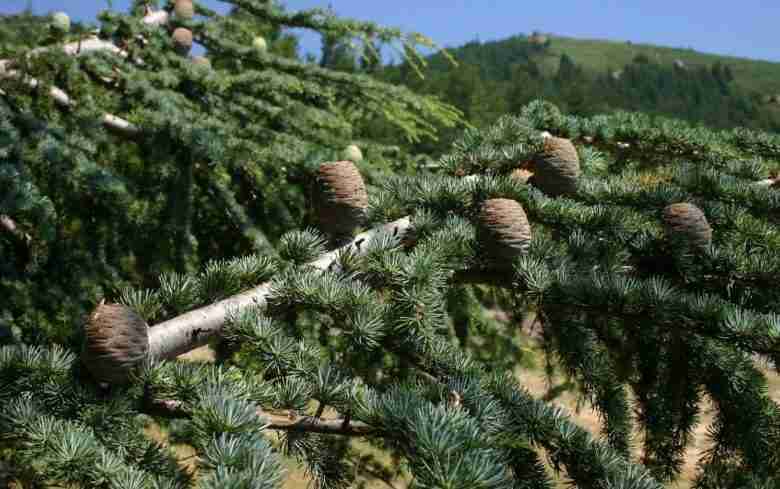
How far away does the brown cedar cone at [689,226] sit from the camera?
5.31 ft

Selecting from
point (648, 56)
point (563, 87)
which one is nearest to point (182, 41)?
point (563, 87)

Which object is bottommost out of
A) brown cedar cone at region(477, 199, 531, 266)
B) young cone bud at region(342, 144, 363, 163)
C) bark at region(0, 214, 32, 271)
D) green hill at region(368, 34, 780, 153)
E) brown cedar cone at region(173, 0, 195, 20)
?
green hill at region(368, 34, 780, 153)

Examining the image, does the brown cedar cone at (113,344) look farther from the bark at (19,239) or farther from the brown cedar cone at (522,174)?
the bark at (19,239)

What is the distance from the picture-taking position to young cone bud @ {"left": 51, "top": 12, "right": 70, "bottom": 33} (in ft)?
13.1

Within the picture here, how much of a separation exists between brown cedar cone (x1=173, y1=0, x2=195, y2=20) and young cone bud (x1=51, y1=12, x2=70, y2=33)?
3.23 ft

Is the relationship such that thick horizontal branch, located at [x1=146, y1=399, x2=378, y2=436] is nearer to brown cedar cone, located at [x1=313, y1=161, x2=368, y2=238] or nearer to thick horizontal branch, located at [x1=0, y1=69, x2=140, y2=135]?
brown cedar cone, located at [x1=313, y1=161, x2=368, y2=238]

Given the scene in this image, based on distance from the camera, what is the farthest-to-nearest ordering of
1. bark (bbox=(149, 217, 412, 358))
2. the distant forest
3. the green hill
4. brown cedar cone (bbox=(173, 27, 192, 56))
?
1. the green hill
2. the distant forest
3. brown cedar cone (bbox=(173, 27, 192, 56))
4. bark (bbox=(149, 217, 412, 358))

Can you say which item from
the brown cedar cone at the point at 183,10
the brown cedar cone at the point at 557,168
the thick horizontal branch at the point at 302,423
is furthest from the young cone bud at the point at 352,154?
the thick horizontal branch at the point at 302,423

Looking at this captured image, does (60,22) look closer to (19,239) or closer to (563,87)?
(19,239)

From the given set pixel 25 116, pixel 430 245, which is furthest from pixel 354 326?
pixel 25 116

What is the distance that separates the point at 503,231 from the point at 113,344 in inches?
38.9

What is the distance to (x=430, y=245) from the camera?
1588 mm

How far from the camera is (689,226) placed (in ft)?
5.30

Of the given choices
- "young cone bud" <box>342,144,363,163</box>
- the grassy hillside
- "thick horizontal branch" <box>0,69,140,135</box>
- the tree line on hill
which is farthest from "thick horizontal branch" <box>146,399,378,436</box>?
the grassy hillside
